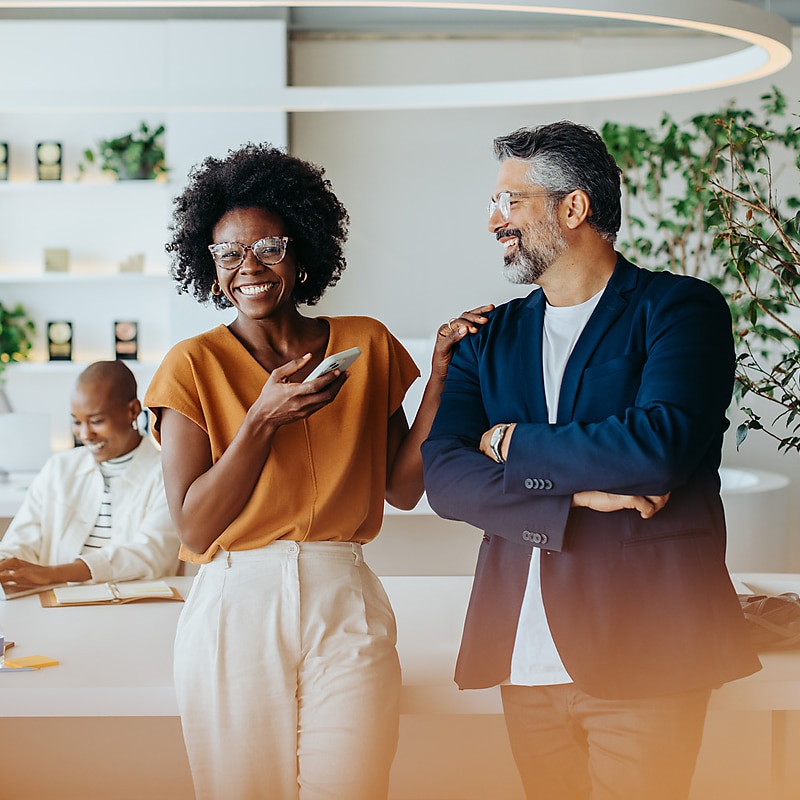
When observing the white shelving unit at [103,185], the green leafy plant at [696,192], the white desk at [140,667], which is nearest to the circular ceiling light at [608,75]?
the white desk at [140,667]

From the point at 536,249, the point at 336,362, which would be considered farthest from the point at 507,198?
the point at 336,362

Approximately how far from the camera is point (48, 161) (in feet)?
19.7

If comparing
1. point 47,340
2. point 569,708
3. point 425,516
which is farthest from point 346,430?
point 47,340

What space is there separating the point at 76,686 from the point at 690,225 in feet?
14.2

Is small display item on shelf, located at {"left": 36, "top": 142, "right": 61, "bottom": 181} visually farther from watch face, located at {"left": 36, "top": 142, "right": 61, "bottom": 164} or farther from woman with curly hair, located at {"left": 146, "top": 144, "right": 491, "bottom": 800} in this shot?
woman with curly hair, located at {"left": 146, "top": 144, "right": 491, "bottom": 800}

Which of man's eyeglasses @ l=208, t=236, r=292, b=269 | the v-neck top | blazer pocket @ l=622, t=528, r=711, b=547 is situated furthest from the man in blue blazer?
man's eyeglasses @ l=208, t=236, r=292, b=269

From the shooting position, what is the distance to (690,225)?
5.40 meters

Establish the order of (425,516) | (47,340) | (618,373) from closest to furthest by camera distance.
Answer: (618,373) < (425,516) < (47,340)

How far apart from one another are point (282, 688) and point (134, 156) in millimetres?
4682

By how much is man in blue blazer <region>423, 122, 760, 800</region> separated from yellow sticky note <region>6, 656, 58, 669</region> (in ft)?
2.81

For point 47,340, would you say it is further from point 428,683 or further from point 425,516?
point 428,683

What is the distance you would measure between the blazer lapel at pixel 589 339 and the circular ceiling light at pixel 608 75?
16.9 inches

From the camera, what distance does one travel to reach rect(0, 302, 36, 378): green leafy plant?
592cm

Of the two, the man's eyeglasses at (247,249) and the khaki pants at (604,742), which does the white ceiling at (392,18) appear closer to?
the man's eyeglasses at (247,249)
